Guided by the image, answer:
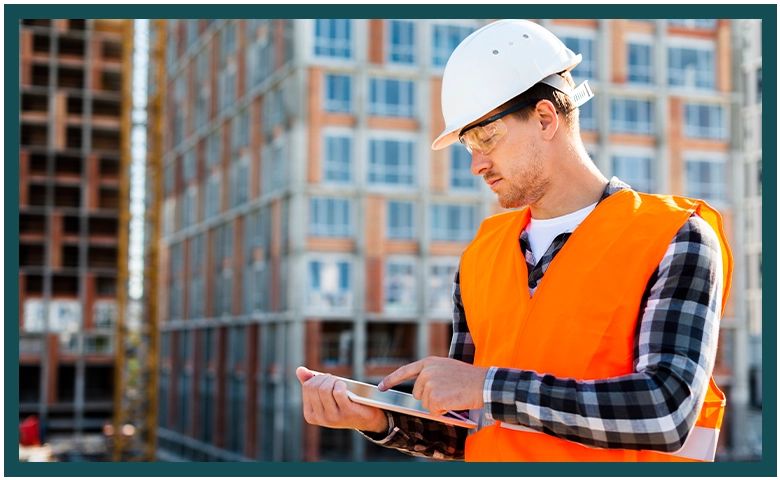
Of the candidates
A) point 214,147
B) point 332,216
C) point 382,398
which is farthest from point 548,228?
point 214,147

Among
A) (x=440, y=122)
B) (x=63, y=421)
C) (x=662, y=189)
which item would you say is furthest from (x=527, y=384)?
(x=63, y=421)

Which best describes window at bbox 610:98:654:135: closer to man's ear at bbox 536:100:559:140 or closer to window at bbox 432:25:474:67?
window at bbox 432:25:474:67

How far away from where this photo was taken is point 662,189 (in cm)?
3841

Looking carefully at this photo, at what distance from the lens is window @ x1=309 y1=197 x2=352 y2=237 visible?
116 ft

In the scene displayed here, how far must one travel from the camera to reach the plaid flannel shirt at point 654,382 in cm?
214

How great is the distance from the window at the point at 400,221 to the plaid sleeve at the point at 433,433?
32842 millimetres

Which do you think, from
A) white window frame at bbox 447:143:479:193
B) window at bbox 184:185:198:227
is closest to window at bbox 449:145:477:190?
white window frame at bbox 447:143:479:193

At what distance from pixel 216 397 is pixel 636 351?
42.8 meters

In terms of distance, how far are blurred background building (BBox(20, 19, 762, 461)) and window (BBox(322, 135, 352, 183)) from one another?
5cm

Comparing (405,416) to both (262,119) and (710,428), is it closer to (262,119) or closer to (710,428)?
(710,428)

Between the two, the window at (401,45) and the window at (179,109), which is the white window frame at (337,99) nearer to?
the window at (401,45)

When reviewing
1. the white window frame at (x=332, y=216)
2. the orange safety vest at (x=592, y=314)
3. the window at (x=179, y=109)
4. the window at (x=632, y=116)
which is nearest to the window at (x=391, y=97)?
the white window frame at (x=332, y=216)

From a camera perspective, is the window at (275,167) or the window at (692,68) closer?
the window at (275,167)

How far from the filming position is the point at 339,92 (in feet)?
117
